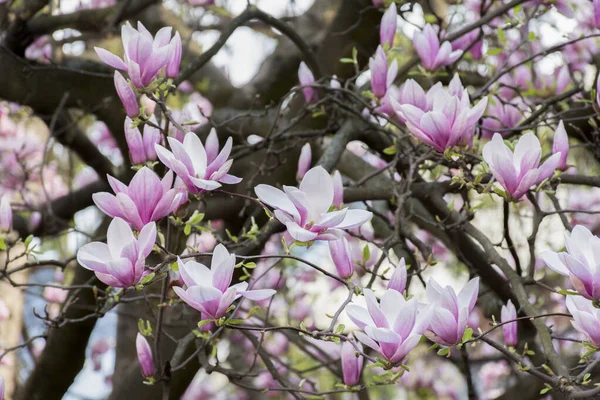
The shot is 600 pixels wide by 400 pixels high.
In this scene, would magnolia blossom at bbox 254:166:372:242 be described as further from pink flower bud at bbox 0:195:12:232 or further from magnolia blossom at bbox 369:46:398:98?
pink flower bud at bbox 0:195:12:232

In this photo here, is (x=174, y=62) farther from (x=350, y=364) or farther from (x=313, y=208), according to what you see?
(x=350, y=364)

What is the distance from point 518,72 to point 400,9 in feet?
1.95

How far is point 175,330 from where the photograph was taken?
2438 millimetres

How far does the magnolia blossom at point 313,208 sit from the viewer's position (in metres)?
1.02

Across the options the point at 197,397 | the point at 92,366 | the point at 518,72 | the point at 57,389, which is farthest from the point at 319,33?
the point at 197,397

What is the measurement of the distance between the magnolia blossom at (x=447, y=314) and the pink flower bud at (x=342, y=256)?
0.19 m

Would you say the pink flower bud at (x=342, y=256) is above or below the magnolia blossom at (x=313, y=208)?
below

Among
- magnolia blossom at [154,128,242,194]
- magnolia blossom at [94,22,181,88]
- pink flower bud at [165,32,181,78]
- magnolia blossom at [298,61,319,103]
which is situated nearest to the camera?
magnolia blossom at [154,128,242,194]

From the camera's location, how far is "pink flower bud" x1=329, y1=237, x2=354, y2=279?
118 centimetres

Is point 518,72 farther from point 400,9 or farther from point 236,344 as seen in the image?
point 236,344

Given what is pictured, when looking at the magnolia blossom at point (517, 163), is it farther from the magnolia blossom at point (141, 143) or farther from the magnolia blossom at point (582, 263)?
the magnolia blossom at point (141, 143)

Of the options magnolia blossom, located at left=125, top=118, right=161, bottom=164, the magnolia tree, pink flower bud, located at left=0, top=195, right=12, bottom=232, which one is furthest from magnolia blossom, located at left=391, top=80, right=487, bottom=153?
pink flower bud, located at left=0, top=195, right=12, bottom=232

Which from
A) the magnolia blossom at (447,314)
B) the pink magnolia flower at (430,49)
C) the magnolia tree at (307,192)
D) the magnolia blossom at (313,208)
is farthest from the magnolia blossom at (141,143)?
the pink magnolia flower at (430,49)

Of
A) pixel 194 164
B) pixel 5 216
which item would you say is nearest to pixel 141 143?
pixel 194 164
